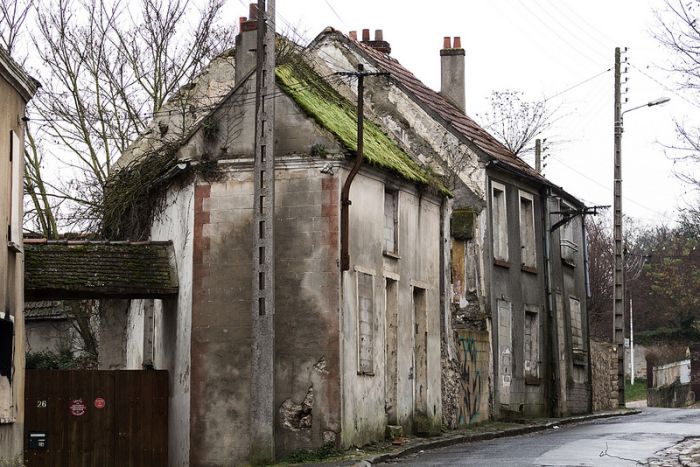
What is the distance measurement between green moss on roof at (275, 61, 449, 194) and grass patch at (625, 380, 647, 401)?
126 ft

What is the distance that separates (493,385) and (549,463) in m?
12.5

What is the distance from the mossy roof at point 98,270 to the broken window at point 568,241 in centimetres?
1549

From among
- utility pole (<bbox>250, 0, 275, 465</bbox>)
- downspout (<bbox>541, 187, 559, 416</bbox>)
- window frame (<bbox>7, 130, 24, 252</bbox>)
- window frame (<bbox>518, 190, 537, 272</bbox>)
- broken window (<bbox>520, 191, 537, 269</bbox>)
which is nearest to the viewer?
window frame (<bbox>7, 130, 24, 252</bbox>)

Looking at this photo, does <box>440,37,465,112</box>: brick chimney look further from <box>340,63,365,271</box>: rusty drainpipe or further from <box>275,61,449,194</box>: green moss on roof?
<box>340,63,365,271</box>: rusty drainpipe

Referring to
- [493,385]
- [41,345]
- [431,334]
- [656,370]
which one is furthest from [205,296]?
[656,370]

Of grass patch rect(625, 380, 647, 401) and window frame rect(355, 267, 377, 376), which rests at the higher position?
window frame rect(355, 267, 377, 376)

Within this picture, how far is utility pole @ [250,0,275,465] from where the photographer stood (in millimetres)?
19328

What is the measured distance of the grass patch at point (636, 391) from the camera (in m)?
61.6

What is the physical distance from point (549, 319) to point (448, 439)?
10902 mm

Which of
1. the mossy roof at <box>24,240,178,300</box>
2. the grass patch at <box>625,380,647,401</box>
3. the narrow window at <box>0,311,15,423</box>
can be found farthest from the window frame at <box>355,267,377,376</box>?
the grass patch at <box>625,380,647,401</box>

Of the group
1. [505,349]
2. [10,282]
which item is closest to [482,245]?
[505,349]

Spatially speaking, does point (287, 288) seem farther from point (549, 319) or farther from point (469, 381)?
point (549, 319)

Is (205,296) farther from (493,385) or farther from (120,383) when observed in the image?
(493,385)

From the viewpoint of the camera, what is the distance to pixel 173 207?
899 inches
